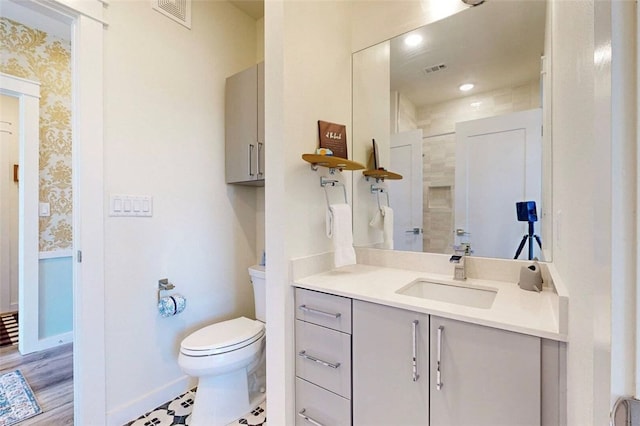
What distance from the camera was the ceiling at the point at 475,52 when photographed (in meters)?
1.34

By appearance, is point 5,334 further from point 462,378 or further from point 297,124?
point 462,378

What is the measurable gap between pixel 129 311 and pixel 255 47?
82.8 inches

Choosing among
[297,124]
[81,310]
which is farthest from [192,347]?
[297,124]

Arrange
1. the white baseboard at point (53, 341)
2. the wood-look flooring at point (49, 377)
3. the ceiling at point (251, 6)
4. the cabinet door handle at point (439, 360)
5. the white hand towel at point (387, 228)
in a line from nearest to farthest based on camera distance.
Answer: the cabinet door handle at point (439, 360), the wood-look flooring at point (49, 377), the white hand towel at point (387, 228), the ceiling at point (251, 6), the white baseboard at point (53, 341)

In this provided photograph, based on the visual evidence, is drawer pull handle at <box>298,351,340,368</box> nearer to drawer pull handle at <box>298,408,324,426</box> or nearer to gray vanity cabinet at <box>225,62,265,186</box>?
drawer pull handle at <box>298,408,324,426</box>

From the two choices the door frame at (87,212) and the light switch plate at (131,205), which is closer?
the door frame at (87,212)

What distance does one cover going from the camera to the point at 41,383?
1.92 m

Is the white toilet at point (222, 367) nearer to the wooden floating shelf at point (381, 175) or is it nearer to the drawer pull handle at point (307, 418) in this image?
the drawer pull handle at point (307, 418)

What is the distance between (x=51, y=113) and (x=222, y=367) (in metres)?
2.66

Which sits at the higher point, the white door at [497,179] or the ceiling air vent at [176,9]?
the ceiling air vent at [176,9]

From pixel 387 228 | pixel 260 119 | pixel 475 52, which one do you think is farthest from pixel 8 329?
pixel 475 52

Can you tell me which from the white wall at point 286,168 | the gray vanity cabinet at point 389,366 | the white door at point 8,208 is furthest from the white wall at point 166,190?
the white door at point 8,208

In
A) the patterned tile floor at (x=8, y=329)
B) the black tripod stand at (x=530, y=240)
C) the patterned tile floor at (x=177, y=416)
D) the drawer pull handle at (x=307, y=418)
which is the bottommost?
the patterned tile floor at (x=177, y=416)

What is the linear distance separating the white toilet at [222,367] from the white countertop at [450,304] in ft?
1.90
